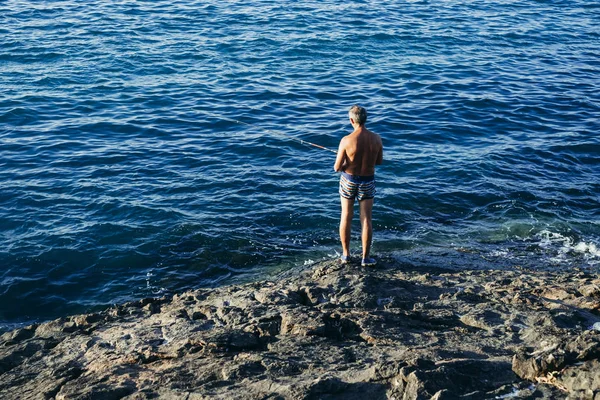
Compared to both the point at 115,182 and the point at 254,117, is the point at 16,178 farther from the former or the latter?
the point at 254,117

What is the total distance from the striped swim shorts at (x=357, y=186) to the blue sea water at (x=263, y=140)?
5.31 ft

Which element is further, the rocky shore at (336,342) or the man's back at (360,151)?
the man's back at (360,151)

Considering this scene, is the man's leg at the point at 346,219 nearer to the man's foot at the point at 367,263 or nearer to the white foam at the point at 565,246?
the man's foot at the point at 367,263

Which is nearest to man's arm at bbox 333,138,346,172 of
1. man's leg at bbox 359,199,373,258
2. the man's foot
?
man's leg at bbox 359,199,373,258

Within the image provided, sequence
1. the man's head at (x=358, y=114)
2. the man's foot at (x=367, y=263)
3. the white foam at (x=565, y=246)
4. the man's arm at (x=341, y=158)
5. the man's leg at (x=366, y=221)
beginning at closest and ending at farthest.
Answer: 1. the man's head at (x=358, y=114)
2. the man's arm at (x=341, y=158)
3. the man's leg at (x=366, y=221)
4. the man's foot at (x=367, y=263)
5. the white foam at (x=565, y=246)

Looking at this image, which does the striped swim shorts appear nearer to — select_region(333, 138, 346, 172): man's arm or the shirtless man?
the shirtless man

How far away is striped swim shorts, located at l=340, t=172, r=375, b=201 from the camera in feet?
30.3

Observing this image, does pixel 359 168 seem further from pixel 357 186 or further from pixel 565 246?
pixel 565 246

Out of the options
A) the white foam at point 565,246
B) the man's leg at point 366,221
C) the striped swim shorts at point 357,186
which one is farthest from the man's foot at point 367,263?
the white foam at point 565,246

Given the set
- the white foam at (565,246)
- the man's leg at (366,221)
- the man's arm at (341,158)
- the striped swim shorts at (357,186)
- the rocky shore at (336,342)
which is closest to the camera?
the rocky shore at (336,342)

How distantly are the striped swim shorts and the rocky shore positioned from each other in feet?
3.12

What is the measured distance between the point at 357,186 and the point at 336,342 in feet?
9.20

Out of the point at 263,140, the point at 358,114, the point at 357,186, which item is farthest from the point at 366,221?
the point at 263,140

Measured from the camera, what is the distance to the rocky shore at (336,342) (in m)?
5.84
